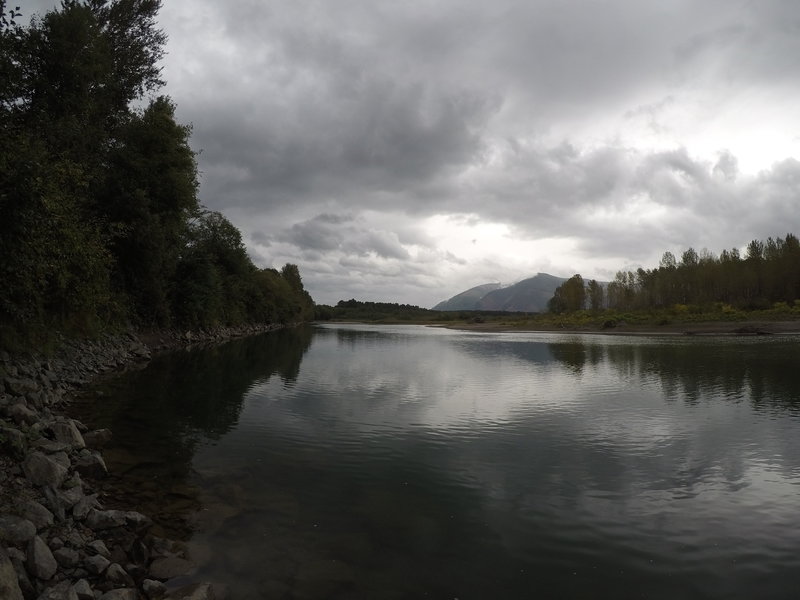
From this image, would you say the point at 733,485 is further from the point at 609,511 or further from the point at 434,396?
the point at 434,396

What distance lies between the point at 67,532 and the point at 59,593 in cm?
238

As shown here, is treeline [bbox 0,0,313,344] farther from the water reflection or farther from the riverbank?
the riverbank

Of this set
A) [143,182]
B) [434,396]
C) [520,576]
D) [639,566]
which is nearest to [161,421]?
[434,396]

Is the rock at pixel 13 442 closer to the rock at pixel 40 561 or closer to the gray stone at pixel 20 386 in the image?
the rock at pixel 40 561

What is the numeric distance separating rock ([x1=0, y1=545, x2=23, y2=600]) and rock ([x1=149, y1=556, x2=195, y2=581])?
204 centimetres

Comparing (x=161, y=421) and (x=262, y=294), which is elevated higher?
(x=262, y=294)

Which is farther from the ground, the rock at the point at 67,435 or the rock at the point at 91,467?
the rock at the point at 67,435

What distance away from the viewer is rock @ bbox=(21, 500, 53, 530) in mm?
7578

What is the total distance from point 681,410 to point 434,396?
12073mm

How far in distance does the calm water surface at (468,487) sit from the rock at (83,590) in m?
1.83

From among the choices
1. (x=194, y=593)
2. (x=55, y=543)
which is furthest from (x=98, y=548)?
(x=194, y=593)

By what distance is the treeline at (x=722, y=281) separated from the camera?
349 feet

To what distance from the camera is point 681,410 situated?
21109mm

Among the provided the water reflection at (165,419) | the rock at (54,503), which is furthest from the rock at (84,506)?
the water reflection at (165,419)
